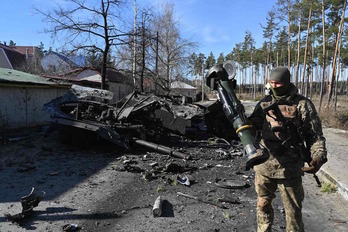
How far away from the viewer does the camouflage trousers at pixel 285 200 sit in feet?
9.43

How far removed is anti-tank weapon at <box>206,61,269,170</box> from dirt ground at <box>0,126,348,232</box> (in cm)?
207

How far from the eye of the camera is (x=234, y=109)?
240cm

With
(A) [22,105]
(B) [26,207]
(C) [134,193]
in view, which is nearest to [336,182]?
(C) [134,193]

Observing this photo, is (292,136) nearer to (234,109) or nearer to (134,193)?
(234,109)

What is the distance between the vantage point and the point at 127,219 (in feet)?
13.8

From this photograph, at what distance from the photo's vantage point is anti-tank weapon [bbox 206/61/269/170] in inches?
87.0

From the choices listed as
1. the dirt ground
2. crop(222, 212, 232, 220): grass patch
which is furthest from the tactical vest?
crop(222, 212, 232, 220): grass patch

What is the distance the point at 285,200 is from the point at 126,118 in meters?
6.74

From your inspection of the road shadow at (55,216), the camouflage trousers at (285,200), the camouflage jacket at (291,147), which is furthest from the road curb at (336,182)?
the road shadow at (55,216)

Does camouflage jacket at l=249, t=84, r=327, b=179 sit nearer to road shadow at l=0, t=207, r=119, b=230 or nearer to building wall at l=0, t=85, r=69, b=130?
road shadow at l=0, t=207, r=119, b=230

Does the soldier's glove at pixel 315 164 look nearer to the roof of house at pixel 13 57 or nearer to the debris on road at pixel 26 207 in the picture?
the debris on road at pixel 26 207

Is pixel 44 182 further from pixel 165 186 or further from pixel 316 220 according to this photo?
Answer: pixel 316 220

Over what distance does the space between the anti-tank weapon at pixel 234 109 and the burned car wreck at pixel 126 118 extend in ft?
17.8

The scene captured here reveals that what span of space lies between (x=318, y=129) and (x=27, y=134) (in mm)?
11215
